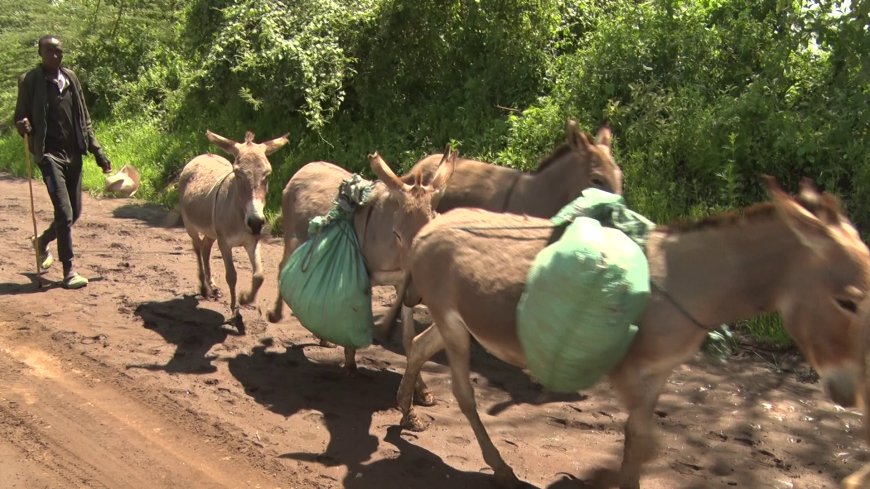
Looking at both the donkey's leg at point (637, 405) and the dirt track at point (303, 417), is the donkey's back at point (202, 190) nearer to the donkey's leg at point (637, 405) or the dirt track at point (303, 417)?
the dirt track at point (303, 417)

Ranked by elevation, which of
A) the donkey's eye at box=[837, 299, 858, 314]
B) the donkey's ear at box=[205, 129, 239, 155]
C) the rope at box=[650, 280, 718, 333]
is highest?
the donkey's ear at box=[205, 129, 239, 155]

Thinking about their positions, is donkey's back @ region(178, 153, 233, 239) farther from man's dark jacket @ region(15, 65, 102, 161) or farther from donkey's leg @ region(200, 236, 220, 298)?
man's dark jacket @ region(15, 65, 102, 161)

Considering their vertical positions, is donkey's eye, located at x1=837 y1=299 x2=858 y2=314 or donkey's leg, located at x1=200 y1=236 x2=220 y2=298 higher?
donkey's eye, located at x1=837 y1=299 x2=858 y2=314

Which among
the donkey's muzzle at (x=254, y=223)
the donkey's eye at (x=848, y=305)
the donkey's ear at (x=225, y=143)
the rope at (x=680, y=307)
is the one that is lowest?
the donkey's muzzle at (x=254, y=223)

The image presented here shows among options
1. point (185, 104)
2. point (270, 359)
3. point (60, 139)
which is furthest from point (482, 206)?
point (185, 104)

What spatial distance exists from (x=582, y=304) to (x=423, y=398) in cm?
229

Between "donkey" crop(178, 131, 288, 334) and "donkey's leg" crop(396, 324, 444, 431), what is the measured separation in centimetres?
222

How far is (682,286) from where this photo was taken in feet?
12.2

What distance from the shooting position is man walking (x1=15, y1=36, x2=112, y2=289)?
771 cm

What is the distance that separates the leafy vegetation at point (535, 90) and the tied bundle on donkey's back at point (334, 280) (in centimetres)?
363

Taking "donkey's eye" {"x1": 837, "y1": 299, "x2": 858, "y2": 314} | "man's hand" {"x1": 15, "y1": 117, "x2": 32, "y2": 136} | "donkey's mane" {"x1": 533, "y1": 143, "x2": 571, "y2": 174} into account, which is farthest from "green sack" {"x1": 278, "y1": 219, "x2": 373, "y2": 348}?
"man's hand" {"x1": 15, "y1": 117, "x2": 32, "y2": 136}

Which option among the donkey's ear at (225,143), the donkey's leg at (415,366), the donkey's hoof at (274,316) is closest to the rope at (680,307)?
the donkey's leg at (415,366)

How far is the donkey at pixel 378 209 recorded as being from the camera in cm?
510

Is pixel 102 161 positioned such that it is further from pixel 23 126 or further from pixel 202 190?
pixel 202 190
